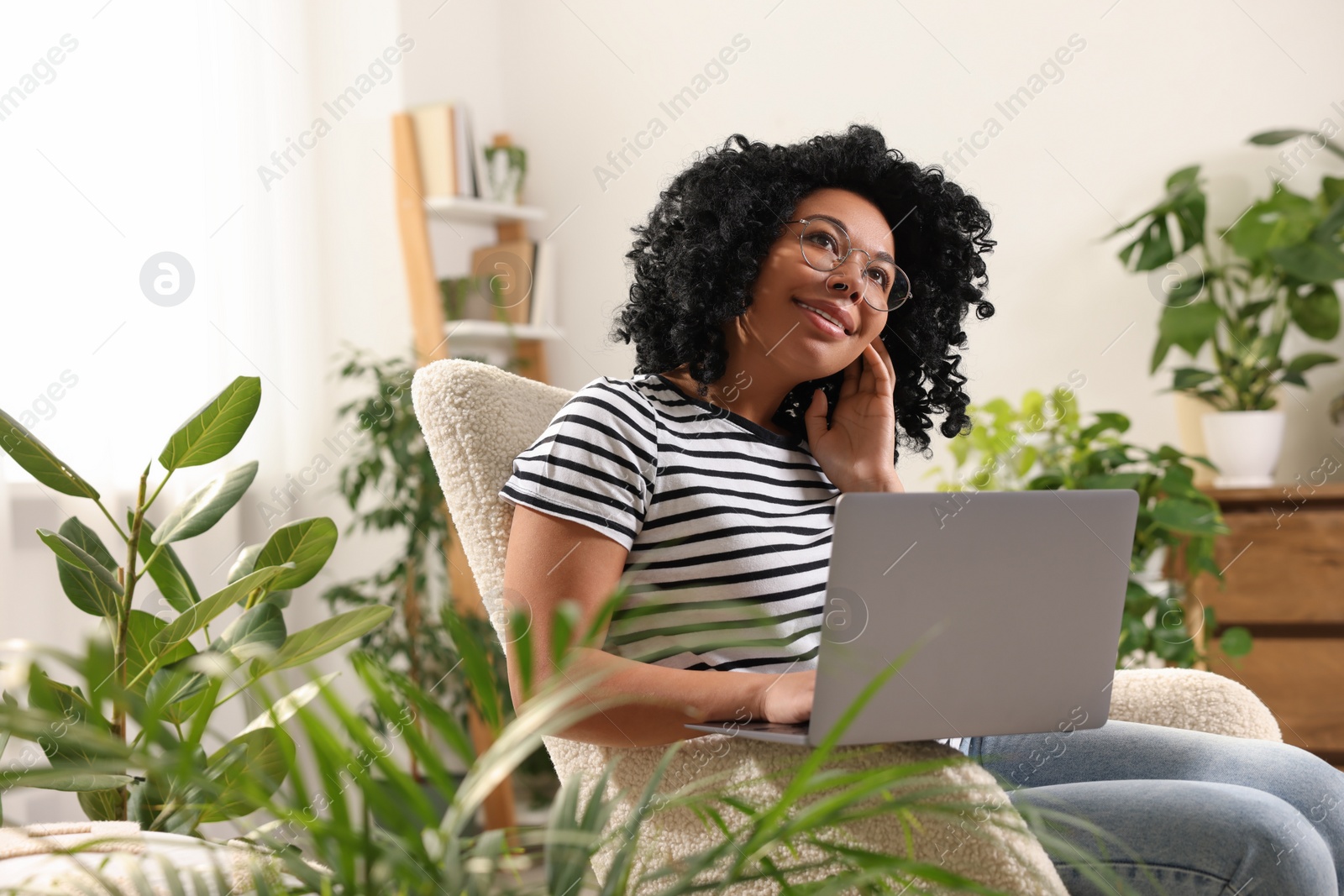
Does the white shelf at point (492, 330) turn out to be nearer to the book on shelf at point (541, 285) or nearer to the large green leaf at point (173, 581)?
the book on shelf at point (541, 285)

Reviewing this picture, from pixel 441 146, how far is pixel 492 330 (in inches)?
19.5

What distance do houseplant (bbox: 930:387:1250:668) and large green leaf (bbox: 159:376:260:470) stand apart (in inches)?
61.9

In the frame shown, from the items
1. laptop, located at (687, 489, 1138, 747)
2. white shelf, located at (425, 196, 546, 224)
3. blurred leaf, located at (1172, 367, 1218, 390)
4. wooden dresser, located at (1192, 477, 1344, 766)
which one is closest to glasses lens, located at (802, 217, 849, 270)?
laptop, located at (687, 489, 1138, 747)

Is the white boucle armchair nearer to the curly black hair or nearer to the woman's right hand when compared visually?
the woman's right hand

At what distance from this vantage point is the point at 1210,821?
860mm

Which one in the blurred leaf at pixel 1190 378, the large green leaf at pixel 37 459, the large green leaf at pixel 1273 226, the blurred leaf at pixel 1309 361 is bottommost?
the large green leaf at pixel 37 459

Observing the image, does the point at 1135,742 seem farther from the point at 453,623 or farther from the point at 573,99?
the point at 573,99

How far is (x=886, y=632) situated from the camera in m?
0.78

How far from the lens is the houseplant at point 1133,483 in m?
2.29

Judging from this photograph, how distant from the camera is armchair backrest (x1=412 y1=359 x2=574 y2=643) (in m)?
1.09

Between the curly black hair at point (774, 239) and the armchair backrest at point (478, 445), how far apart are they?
0.21m

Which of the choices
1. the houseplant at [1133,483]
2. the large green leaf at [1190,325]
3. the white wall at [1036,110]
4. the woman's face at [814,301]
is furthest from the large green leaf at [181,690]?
the large green leaf at [1190,325]

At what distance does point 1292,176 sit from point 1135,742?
203cm

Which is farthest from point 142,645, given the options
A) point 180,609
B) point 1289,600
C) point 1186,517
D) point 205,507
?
point 1289,600
